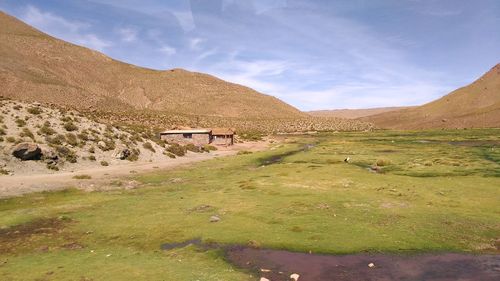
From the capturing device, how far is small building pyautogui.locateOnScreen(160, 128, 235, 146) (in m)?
81.8

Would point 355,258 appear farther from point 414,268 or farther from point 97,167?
point 97,167

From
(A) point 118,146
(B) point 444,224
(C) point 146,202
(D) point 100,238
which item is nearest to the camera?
(D) point 100,238

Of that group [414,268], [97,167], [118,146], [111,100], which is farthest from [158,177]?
[111,100]

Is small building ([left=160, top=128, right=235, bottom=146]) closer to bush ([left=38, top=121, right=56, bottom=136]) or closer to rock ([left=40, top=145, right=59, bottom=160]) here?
bush ([left=38, top=121, right=56, bottom=136])

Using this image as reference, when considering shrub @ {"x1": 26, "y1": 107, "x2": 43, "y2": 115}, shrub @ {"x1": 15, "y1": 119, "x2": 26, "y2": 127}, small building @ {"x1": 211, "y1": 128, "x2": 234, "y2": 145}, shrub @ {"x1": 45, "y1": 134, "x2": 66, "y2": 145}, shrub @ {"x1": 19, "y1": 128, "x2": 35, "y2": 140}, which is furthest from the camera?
small building @ {"x1": 211, "y1": 128, "x2": 234, "y2": 145}

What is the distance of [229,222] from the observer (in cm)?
2131

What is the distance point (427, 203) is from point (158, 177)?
24.4 meters

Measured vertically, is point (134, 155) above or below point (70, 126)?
below

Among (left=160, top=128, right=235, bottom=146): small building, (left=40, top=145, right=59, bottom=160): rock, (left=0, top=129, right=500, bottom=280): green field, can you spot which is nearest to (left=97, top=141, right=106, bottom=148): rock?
(left=40, top=145, right=59, bottom=160): rock

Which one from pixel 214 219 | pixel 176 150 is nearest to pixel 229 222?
pixel 214 219

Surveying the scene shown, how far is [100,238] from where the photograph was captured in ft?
62.6

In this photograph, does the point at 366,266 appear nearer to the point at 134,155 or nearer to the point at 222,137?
the point at 134,155

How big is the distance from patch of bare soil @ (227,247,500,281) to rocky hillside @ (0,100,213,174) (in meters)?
30.9

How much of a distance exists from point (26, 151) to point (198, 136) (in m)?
44.4
